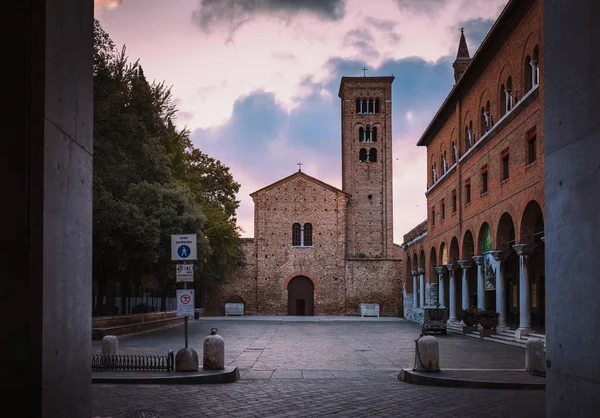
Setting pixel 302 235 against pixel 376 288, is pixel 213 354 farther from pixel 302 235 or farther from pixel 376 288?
pixel 302 235

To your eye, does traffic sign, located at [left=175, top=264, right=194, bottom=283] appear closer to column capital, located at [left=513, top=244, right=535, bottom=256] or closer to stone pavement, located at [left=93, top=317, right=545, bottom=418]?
stone pavement, located at [left=93, top=317, right=545, bottom=418]

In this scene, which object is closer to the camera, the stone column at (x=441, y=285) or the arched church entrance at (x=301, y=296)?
the stone column at (x=441, y=285)

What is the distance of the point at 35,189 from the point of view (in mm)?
4066

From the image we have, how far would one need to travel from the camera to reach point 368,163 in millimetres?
54000

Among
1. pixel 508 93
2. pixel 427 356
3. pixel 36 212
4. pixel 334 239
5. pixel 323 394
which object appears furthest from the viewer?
pixel 334 239

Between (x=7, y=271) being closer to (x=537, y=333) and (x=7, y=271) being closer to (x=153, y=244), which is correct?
(x=537, y=333)

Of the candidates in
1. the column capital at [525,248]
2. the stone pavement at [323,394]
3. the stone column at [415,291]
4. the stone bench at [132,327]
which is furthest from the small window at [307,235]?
Answer: the stone pavement at [323,394]

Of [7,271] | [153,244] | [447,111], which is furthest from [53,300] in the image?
[447,111]

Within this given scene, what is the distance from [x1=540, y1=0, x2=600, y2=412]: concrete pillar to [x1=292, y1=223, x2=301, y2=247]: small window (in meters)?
45.5

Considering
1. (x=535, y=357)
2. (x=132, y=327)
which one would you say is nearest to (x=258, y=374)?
(x=535, y=357)

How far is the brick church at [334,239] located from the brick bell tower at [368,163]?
0.08 m

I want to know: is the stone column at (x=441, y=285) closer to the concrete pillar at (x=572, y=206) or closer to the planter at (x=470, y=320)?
the planter at (x=470, y=320)

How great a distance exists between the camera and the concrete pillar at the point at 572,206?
14.8 feet

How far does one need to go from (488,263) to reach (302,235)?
90.5 ft
